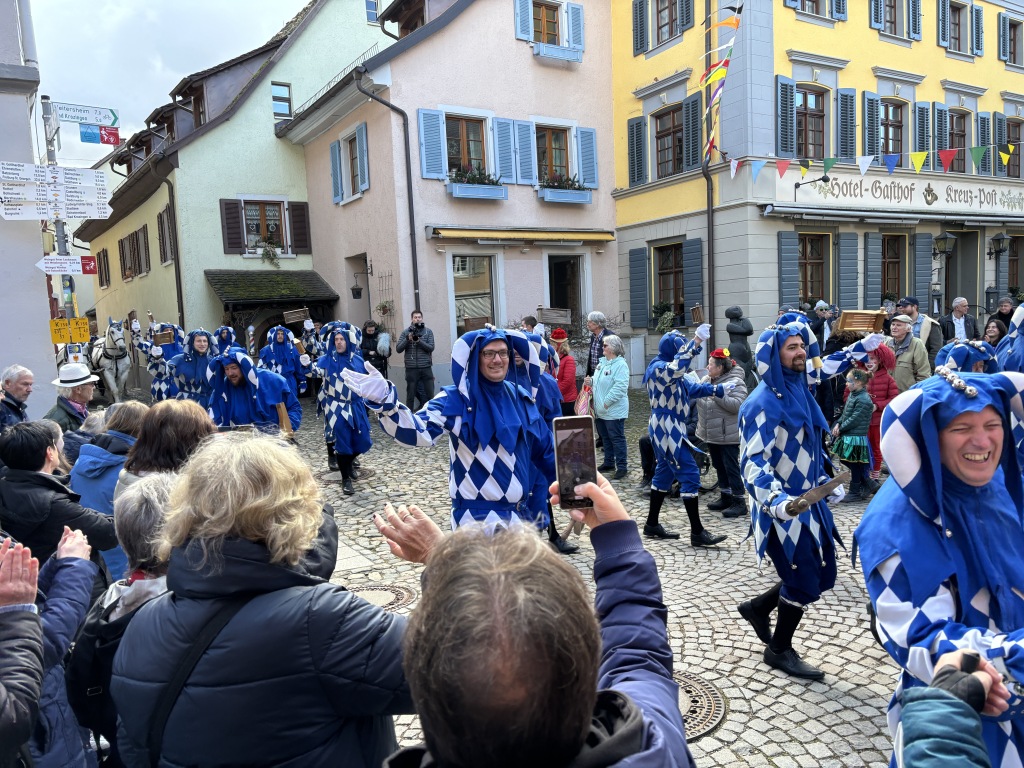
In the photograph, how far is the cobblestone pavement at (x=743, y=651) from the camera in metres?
3.29

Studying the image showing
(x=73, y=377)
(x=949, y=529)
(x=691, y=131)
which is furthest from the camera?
(x=691, y=131)

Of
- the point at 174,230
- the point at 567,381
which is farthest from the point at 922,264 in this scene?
the point at 174,230

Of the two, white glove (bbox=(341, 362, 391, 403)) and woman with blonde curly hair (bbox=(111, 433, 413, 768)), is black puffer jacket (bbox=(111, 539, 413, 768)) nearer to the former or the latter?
woman with blonde curly hair (bbox=(111, 433, 413, 768))

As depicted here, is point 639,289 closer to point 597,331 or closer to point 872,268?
point 872,268

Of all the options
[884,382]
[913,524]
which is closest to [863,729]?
[913,524]

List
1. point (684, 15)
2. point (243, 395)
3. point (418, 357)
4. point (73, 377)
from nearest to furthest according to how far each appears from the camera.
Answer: point (73, 377), point (243, 395), point (418, 357), point (684, 15)

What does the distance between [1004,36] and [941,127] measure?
13.5 ft

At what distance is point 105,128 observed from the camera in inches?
367

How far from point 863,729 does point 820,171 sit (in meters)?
15.0

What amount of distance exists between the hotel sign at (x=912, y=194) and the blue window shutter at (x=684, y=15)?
3.93 m

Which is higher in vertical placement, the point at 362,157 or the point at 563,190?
the point at 362,157

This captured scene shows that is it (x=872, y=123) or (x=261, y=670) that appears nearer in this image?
(x=261, y=670)

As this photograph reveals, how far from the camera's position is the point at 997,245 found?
19.5 metres

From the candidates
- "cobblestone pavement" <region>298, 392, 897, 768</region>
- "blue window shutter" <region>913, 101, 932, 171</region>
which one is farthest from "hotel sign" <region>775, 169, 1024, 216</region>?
"cobblestone pavement" <region>298, 392, 897, 768</region>
